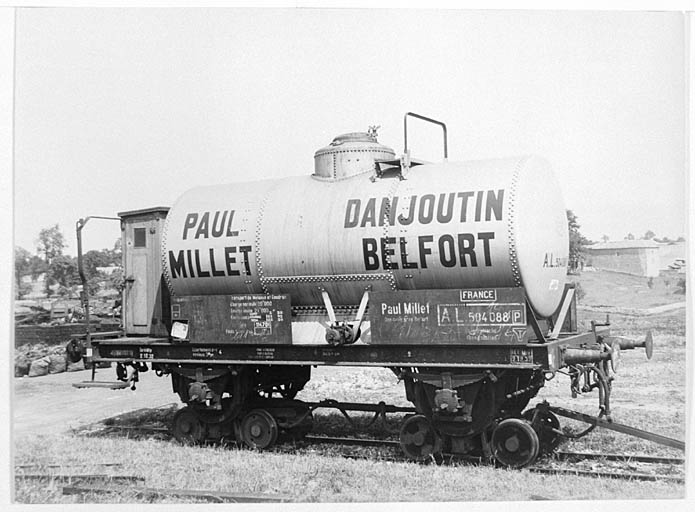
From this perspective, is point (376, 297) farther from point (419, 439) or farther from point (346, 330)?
point (419, 439)

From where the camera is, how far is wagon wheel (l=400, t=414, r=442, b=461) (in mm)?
11047

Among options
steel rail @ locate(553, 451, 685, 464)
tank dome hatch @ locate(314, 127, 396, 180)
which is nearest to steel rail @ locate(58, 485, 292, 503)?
steel rail @ locate(553, 451, 685, 464)

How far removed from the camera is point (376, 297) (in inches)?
432

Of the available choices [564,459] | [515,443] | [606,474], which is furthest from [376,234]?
[606,474]

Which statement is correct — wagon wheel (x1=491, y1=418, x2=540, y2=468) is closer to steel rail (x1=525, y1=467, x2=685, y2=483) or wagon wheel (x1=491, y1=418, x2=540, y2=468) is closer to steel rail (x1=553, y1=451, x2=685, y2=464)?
steel rail (x1=525, y1=467, x2=685, y2=483)

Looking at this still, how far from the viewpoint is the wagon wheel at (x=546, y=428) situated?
11.3m

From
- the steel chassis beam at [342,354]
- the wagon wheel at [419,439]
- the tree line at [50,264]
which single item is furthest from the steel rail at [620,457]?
the tree line at [50,264]

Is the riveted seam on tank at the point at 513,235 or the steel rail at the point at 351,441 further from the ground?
the riveted seam on tank at the point at 513,235

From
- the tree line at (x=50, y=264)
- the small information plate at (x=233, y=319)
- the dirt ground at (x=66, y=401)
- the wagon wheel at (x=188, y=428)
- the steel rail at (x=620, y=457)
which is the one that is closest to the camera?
the steel rail at (x=620, y=457)

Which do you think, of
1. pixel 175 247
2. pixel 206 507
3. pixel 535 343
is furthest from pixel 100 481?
pixel 535 343

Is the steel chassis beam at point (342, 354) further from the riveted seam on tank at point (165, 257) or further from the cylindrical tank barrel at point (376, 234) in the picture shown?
the riveted seam on tank at point (165, 257)

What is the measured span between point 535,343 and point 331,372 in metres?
10.5

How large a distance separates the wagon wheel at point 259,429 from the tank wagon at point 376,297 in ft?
0.07

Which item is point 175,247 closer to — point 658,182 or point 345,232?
point 345,232
